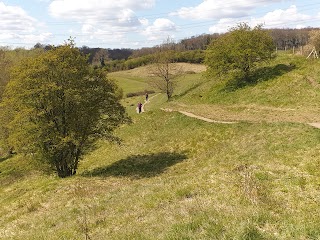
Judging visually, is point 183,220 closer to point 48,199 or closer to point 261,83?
point 48,199

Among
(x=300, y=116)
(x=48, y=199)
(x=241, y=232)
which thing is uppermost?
(x=241, y=232)

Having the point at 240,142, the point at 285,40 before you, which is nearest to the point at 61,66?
the point at 240,142

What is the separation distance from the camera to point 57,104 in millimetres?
26406

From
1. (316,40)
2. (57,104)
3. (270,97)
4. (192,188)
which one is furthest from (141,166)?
(316,40)

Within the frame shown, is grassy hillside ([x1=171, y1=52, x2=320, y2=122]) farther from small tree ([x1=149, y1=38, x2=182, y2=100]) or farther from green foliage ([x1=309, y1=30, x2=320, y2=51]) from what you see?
small tree ([x1=149, y1=38, x2=182, y2=100])

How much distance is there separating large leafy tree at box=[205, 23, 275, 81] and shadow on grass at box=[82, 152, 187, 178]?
1905 centimetres

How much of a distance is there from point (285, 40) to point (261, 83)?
150m

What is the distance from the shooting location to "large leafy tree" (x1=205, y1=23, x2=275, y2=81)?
141ft

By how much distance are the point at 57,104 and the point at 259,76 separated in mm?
27605

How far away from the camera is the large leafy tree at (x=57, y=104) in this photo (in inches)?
1012

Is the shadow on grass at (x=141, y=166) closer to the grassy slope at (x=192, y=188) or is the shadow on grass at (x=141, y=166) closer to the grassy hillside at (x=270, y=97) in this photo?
the grassy slope at (x=192, y=188)

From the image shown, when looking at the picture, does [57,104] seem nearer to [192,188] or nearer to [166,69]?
[192,188]

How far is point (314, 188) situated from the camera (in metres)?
12.1

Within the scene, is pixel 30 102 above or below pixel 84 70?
below
